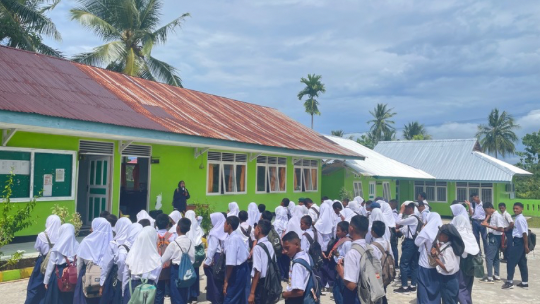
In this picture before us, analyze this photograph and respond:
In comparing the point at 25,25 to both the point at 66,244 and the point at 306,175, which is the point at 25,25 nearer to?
the point at 306,175

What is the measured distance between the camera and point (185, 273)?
5828 millimetres

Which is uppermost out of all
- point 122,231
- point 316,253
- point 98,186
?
point 98,186

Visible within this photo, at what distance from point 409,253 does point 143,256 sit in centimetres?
505

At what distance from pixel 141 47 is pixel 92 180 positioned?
15.3 metres

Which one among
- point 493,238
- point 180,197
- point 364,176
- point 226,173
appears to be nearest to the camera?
point 493,238

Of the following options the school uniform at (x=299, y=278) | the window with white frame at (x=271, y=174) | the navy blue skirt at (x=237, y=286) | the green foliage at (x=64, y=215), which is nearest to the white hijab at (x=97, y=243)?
the navy blue skirt at (x=237, y=286)

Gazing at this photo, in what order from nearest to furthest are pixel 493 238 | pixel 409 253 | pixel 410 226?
pixel 409 253 < pixel 410 226 < pixel 493 238

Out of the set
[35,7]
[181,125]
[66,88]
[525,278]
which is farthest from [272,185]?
[35,7]

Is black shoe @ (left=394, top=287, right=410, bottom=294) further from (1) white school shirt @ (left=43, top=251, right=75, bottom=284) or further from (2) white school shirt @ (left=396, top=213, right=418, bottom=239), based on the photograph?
(1) white school shirt @ (left=43, top=251, right=75, bottom=284)

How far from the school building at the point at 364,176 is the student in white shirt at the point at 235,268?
15.6 metres

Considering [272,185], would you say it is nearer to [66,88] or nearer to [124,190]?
[124,190]

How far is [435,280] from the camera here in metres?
6.04

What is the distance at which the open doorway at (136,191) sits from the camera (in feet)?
41.3

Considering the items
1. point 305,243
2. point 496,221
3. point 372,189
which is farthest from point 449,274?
point 372,189
